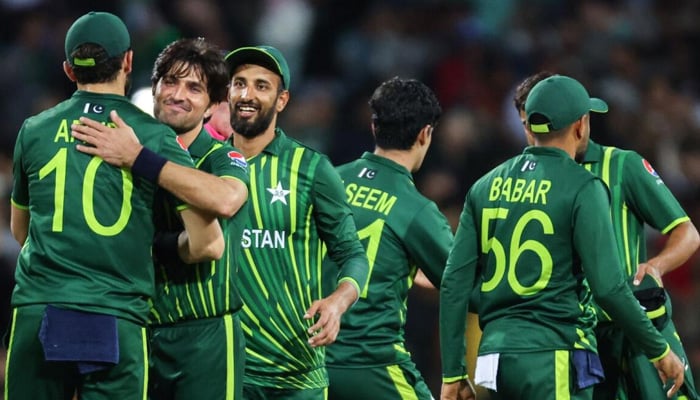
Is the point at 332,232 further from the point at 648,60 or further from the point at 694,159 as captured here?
the point at 648,60

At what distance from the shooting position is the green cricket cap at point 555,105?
20.6 ft

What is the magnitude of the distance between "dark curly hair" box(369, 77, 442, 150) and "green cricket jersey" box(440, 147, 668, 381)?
0.88 metres

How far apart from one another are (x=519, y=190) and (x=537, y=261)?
0.34 m

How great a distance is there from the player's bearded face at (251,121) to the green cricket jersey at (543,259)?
1.09 metres

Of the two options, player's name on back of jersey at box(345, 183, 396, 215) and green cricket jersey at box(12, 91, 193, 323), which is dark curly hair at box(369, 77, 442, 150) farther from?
green cricket jersey at box(12, 91, 193, 323)

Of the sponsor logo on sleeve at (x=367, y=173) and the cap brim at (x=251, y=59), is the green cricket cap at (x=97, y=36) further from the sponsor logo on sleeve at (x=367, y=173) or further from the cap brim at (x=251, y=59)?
the sponsor logo on sleeve at (x=367, y=173)

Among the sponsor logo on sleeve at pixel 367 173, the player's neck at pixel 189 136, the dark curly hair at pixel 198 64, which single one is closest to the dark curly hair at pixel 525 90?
the sponsor logo on sleeve at pixel 367 173

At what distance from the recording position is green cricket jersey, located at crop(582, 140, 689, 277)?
6.80 m

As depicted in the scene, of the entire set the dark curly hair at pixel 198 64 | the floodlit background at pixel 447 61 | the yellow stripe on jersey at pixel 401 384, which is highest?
the floodlit background at pixel 447 61

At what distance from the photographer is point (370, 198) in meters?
7.05

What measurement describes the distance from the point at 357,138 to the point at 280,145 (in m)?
5.97

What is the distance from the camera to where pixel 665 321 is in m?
6.83

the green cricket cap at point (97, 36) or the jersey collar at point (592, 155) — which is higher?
the green cricket cap at point (97, 36)

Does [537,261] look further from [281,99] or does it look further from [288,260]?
[281,99]
